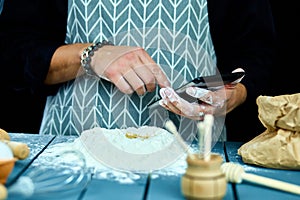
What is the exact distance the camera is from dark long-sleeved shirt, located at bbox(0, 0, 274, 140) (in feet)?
4.37

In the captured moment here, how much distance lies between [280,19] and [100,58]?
2.40ft

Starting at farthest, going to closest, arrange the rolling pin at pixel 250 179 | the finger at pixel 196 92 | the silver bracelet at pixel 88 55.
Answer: the silver bracelet at pixel 88 55
the finger at pixel 196 92
the rolling pin at pixel 250 179

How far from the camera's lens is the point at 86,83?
4.31ft

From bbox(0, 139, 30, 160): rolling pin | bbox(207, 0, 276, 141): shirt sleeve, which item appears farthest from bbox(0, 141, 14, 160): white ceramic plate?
bbox(207, 0, 276, 141): shirt sleeve

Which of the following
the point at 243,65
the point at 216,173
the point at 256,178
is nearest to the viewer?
the point at 216,173

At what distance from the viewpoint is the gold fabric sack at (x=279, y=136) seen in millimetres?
988

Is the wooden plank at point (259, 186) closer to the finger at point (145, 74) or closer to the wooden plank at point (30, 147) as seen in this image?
the finger at point (145, 74)

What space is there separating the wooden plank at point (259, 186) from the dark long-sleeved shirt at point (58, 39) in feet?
1.10

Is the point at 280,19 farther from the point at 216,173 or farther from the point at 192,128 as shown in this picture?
the point at 216,173

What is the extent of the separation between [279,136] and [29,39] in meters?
0.65

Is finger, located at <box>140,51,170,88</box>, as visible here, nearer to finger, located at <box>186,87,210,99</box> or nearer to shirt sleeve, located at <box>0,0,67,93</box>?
finger, located at <box>186,87,210,99</box>

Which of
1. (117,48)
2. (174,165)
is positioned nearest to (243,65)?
(117,48)

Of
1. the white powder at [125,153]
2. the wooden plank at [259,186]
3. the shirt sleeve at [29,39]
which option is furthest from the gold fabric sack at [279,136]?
the shirt sleeve at [29,39]

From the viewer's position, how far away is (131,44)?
132 cm
